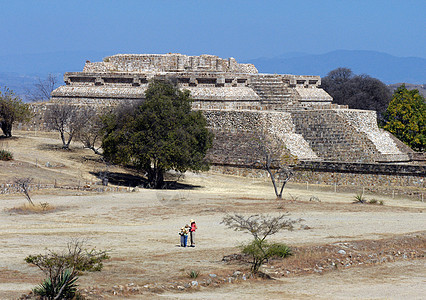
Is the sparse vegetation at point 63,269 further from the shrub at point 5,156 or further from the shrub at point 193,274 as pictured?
the shrub at point 5,156

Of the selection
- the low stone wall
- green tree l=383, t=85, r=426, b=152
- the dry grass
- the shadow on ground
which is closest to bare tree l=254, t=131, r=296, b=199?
the low stone wall

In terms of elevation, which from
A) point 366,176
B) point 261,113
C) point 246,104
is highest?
point 246,104

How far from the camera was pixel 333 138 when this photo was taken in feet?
139

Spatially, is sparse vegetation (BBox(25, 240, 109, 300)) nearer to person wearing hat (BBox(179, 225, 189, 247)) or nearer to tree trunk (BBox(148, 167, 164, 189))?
person wearing hat (BBox(179, 225, 189, 247))

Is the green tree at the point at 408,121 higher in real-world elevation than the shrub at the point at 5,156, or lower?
higher

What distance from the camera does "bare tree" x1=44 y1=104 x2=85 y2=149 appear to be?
41906mm

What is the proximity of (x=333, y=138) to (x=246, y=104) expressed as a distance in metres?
6.30

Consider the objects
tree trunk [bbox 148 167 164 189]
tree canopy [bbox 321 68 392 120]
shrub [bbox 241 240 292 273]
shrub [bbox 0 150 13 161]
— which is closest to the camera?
shrub [bbox 241 240 292 273]

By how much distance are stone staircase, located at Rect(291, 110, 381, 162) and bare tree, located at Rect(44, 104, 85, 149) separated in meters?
12.7

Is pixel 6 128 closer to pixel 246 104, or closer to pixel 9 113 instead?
pixel 9 113

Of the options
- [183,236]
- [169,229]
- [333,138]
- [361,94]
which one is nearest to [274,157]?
[333,138]

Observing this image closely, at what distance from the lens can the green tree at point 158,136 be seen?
116 feet

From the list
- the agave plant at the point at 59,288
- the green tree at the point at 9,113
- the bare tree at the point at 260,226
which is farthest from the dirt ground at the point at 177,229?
the green tree at the point at 9,113

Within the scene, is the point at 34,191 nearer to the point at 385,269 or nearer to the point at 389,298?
the point at 385,269
